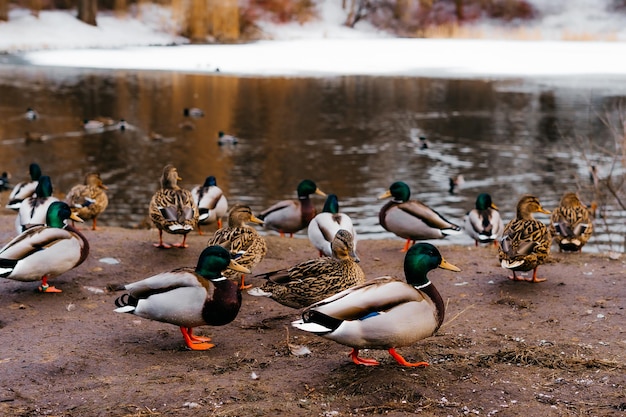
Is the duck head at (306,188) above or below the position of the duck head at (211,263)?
below

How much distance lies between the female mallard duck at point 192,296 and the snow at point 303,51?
35624mm

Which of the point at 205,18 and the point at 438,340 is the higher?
the point at 205,18

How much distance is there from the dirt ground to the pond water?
6473 millimetres

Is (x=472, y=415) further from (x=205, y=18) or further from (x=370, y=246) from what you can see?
(x=205, y=18)

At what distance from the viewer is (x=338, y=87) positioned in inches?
1491

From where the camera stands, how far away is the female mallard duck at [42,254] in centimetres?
750

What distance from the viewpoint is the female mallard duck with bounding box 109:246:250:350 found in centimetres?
626

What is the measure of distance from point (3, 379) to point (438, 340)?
317 cm

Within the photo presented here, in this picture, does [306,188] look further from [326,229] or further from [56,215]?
[56,215]

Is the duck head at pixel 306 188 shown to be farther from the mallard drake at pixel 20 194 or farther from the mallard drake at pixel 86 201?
the mallard drake at pixel 20 194

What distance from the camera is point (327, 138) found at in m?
25.2

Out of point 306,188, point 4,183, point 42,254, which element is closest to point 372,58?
point 4,183

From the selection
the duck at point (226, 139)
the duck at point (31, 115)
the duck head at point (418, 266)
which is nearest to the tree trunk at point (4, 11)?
the duck at point (31, 115)

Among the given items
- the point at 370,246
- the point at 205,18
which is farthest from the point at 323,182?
the point at 205,18
